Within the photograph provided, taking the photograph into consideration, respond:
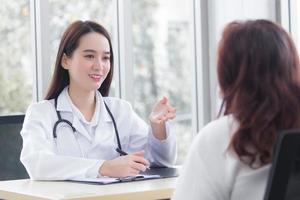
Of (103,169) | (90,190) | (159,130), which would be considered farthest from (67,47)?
(90,190)

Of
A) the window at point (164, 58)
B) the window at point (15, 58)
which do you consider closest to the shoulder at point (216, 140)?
the window at point (15, 58)

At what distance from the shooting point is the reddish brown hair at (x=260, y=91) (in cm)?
152

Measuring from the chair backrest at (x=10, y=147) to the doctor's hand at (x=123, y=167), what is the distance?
60 cm

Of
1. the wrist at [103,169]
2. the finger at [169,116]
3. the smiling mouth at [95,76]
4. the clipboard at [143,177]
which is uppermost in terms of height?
the smiling mouth at [95,76]

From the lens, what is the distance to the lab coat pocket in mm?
2834

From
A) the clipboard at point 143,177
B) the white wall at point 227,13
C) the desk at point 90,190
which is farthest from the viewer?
the white wall at point 227,13

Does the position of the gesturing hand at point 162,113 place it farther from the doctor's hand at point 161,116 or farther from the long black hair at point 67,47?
the long black hair at point 67,47

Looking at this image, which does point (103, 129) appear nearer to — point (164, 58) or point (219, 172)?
point (219, 172)

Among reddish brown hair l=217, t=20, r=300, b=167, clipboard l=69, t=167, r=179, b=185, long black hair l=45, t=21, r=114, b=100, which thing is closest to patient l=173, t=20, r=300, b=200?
reddish brown hair l=217, t=20, r=300, b=167

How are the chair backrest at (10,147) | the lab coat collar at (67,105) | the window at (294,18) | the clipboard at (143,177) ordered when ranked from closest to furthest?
the clipboard at (143,177), the lab coat collar at (67,105), the chair backrest at (10,147), the window at (294,18)

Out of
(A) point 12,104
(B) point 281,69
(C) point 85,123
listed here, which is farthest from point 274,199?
(A) point 12,104

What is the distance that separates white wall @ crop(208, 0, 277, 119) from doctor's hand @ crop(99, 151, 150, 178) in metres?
1.74

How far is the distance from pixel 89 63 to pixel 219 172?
149cm

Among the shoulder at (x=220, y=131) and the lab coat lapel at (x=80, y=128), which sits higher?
the shoulder at (x=220, y=131)
